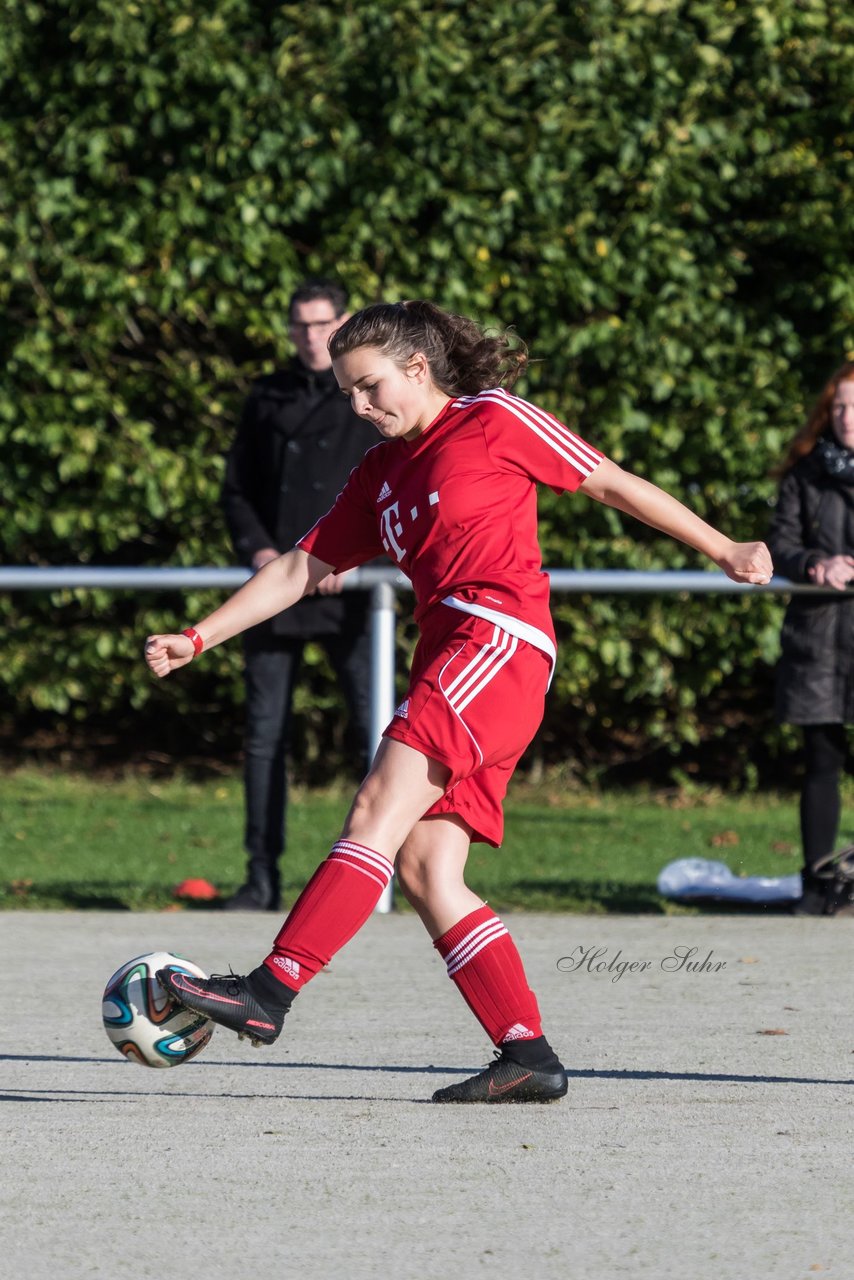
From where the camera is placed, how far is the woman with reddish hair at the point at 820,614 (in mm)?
6914

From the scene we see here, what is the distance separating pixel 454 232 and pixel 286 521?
2.89 metres

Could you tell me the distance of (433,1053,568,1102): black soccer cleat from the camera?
13.6ft

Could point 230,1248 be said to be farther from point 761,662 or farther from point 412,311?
point 761,662

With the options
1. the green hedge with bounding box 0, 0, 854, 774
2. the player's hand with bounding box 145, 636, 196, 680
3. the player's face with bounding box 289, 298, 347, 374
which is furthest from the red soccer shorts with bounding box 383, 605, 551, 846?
the green hedge with bounding box 0, 0, 854, 774

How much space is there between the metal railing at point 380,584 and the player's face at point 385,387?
2.86m

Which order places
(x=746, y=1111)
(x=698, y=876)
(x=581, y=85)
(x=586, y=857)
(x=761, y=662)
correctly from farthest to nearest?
(x=761, y=662)
(x=581, y=85)
(x=586, y=857)
(x=698, y=876)
(x=746, y=1111)

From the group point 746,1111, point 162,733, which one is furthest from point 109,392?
point 746,1111

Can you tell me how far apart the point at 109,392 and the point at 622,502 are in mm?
6116

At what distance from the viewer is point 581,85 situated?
30.7ft

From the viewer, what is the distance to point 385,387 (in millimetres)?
4152

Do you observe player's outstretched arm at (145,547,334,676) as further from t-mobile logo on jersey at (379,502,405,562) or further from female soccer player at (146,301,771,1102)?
Answer: t-mobile logo on jersey at (379,502,405,562)

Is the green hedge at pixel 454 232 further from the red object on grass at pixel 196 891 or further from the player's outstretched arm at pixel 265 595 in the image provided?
the player's outstretched arm at pixel 265 595

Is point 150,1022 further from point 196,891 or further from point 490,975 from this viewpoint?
point 196,891

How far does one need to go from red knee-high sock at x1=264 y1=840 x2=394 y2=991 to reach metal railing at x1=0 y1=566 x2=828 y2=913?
9.69ft
